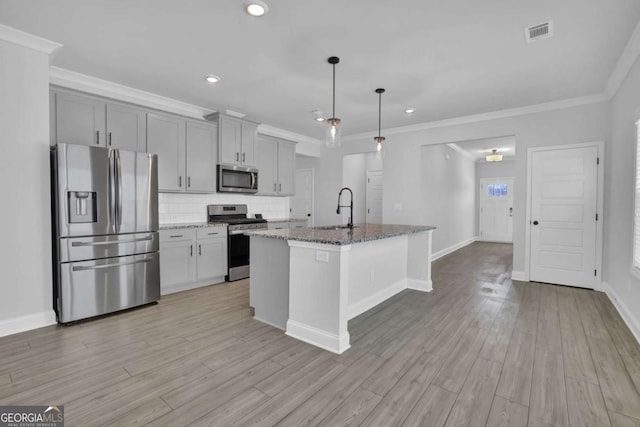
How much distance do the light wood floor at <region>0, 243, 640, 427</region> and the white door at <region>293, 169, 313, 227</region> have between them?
4.18m

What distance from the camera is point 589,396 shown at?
1.92 m

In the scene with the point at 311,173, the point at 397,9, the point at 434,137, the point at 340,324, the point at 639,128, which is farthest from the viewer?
the point at 311,173

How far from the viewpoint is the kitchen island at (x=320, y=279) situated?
8.22 feet

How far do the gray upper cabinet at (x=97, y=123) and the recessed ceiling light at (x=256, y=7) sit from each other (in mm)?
2376

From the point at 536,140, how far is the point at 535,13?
2.80m

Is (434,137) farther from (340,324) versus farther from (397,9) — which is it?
(340,324)

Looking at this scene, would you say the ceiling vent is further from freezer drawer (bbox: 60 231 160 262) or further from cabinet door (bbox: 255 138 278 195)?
freezer drawer (bbox: 60 231 160 262)

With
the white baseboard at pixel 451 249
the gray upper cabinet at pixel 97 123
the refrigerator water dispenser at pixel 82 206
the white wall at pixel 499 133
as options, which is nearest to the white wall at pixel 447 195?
the white baseboard at pixel 451 249

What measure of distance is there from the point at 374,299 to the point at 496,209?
7599 mm

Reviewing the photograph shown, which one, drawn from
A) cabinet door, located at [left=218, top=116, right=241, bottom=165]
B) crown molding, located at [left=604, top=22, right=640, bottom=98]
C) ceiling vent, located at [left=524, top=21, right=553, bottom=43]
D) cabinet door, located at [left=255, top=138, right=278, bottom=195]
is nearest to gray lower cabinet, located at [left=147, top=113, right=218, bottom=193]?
cabinet door, located at [left=218, top=116, right=241, bottom=165]

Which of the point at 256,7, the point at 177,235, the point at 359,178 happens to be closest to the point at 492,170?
the point at 359,178

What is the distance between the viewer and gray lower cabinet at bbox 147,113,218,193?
13.6 ft

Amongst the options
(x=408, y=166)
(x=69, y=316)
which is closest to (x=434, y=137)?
(x=408, y=166)

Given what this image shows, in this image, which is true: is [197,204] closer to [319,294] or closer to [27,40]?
[27,40]
